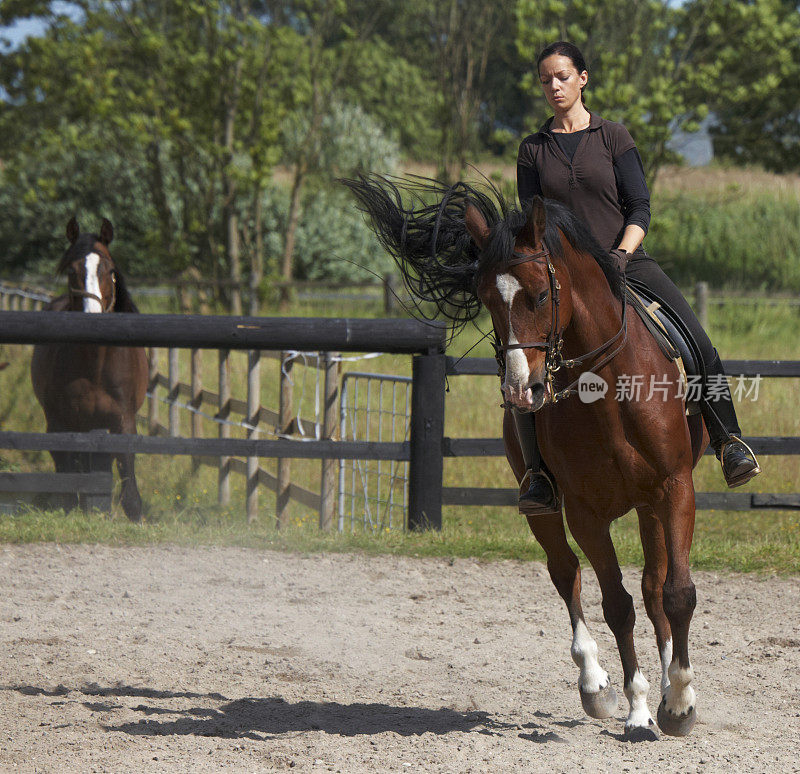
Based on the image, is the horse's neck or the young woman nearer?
the horse's neck

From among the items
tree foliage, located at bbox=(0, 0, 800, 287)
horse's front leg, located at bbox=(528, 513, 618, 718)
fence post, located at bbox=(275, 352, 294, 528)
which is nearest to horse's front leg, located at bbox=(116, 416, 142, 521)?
fence post, located at bbox=(275, 352, 294, 528)

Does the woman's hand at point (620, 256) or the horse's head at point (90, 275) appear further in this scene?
the horse's head at point (90, 275)

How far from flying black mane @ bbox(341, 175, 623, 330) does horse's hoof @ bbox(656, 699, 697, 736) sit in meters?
1.63

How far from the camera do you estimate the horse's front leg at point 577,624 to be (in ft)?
13.1

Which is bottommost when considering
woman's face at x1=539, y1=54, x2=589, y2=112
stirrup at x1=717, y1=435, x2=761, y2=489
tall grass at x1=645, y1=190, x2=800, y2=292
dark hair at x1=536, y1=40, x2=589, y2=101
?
stirrup at x1=717, y1=435, x2=761, y2=489

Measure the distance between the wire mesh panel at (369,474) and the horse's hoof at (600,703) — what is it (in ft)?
11.3

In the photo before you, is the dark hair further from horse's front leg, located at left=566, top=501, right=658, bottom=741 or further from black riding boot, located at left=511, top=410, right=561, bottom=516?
horse's front leg, located at left=566, top=501, right=658, bottom=741

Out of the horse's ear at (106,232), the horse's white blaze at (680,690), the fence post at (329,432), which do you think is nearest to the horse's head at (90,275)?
the horse's ear at (106,232)

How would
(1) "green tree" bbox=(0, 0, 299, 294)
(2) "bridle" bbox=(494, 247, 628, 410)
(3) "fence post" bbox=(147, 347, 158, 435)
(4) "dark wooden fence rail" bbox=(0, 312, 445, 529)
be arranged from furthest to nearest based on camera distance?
1. (1) "green tree" bbox=(0, 0, 299, 294)
2. (3) "fence post" bbox=(147, 347, 158, 435)
3. (4) "dark wooden fence rail" bbox=(0, 312, 445, 529)
4. (2) "bridle" bbox=(494, 247, 628, 410)

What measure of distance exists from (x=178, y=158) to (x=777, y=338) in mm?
13101

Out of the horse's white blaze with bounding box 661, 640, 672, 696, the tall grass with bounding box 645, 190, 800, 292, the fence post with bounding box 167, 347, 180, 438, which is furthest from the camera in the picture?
the tall grass with bounding box 645, 190, 800, 292

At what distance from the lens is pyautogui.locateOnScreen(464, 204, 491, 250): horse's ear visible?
3561mm

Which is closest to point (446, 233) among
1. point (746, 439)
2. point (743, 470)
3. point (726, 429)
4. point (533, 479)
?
point (533, 479)

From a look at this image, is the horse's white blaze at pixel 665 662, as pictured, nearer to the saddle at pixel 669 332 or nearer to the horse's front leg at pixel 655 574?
the horse's front leg at pixel 655 574
